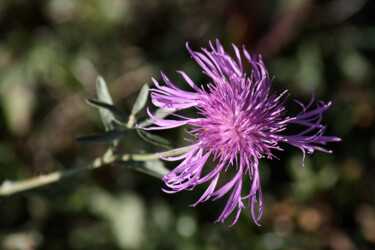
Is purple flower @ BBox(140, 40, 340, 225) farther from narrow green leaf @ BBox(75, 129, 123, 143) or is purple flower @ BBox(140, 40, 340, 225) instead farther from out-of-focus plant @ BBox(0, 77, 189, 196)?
narrow green leaf @ BBox(75, 129, 123, 143)

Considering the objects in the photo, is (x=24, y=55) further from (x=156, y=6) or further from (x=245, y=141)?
(x=245, y=141)

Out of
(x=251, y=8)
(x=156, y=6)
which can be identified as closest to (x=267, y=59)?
(x=251, y=8)

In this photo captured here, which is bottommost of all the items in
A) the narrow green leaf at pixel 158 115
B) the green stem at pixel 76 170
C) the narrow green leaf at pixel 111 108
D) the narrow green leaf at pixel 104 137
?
the green stem at pixel 76 170

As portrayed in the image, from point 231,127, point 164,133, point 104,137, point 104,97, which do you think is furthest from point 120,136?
point 164,133

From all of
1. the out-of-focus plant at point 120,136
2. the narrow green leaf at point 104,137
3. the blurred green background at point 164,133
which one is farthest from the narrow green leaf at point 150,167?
the blurred green background at point 164,133

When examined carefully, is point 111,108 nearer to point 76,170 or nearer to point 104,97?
point 104,97

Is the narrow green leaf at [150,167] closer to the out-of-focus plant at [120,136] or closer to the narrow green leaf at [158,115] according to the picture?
the out-of-focus plant at [120,136]

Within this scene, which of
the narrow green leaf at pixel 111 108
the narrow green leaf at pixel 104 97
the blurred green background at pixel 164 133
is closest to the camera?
the narrow green leaf at pixel 111 108
